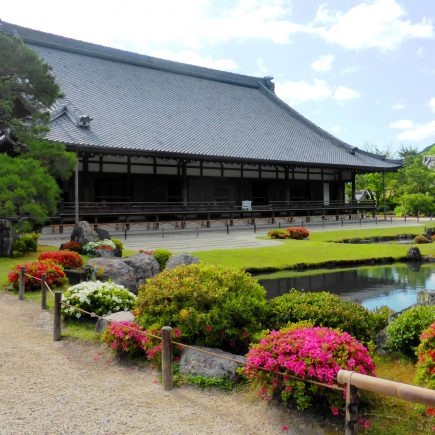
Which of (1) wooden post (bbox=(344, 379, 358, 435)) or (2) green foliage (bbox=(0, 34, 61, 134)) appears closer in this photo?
(1) wooden post (bbox=(344, 379, 358, 435))

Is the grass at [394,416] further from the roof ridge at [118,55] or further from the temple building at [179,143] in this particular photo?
the roof ridge at [118,55]

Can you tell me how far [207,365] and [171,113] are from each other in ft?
98.5

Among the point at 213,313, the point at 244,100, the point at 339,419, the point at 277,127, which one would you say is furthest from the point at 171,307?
the point at 244,100

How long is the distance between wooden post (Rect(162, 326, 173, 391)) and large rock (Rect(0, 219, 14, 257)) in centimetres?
1267

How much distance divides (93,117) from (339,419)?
27327 millimetres

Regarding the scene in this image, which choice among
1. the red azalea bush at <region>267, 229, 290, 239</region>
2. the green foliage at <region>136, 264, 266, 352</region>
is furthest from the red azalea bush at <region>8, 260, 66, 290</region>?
the red azalea bush at <region>267, 229, 290, 239</region>

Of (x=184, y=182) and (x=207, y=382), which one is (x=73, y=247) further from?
(x=184, y=182)

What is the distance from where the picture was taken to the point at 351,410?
12.9 feet

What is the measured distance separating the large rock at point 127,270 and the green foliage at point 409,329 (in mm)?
6305

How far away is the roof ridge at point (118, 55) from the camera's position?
1273 inches

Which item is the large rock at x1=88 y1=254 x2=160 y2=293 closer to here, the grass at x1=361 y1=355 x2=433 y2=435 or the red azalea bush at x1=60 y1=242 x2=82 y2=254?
the red azalea bush at x1=60 y1=242 x2=82 y2=254

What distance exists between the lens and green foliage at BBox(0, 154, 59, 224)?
13.9 metres

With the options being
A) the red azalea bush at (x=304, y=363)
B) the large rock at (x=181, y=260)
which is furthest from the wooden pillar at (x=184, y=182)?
the red azalea bush at (x=304, y=363)

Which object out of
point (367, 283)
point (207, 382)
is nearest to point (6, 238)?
point (367, 283)
